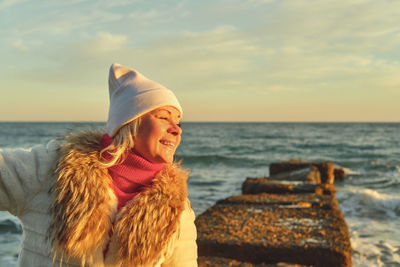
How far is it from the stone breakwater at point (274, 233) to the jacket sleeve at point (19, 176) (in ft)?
6.32

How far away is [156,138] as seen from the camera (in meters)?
1.83

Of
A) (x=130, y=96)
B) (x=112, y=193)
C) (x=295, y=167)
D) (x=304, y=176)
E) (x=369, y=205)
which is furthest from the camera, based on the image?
(x=295, y=167)

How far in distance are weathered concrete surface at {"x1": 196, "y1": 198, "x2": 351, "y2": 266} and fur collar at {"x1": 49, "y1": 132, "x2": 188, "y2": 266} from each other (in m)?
2.05

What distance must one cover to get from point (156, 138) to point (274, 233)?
8.55 ft

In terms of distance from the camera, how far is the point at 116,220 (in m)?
1.73

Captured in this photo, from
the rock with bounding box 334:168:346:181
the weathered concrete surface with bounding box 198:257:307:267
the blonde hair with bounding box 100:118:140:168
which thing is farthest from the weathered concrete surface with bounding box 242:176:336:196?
the rock with bounding box 334:168:346:181

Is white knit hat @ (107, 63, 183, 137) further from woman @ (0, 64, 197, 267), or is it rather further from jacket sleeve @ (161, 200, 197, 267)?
jacket sleeve @ (161, 200, 197, 267)

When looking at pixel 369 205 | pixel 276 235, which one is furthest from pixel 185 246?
pixel 369 205

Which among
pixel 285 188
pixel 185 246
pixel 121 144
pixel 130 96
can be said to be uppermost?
pixel 130 96

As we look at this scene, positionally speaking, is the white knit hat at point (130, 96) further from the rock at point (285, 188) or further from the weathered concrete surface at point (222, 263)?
the rock at point (285, 188)

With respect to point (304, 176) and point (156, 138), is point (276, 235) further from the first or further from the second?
point (304, 176)

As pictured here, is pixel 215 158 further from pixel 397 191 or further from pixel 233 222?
pixel 233 222

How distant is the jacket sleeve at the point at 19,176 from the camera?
1.64 m

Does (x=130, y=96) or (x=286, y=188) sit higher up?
(x=130, y=96)
